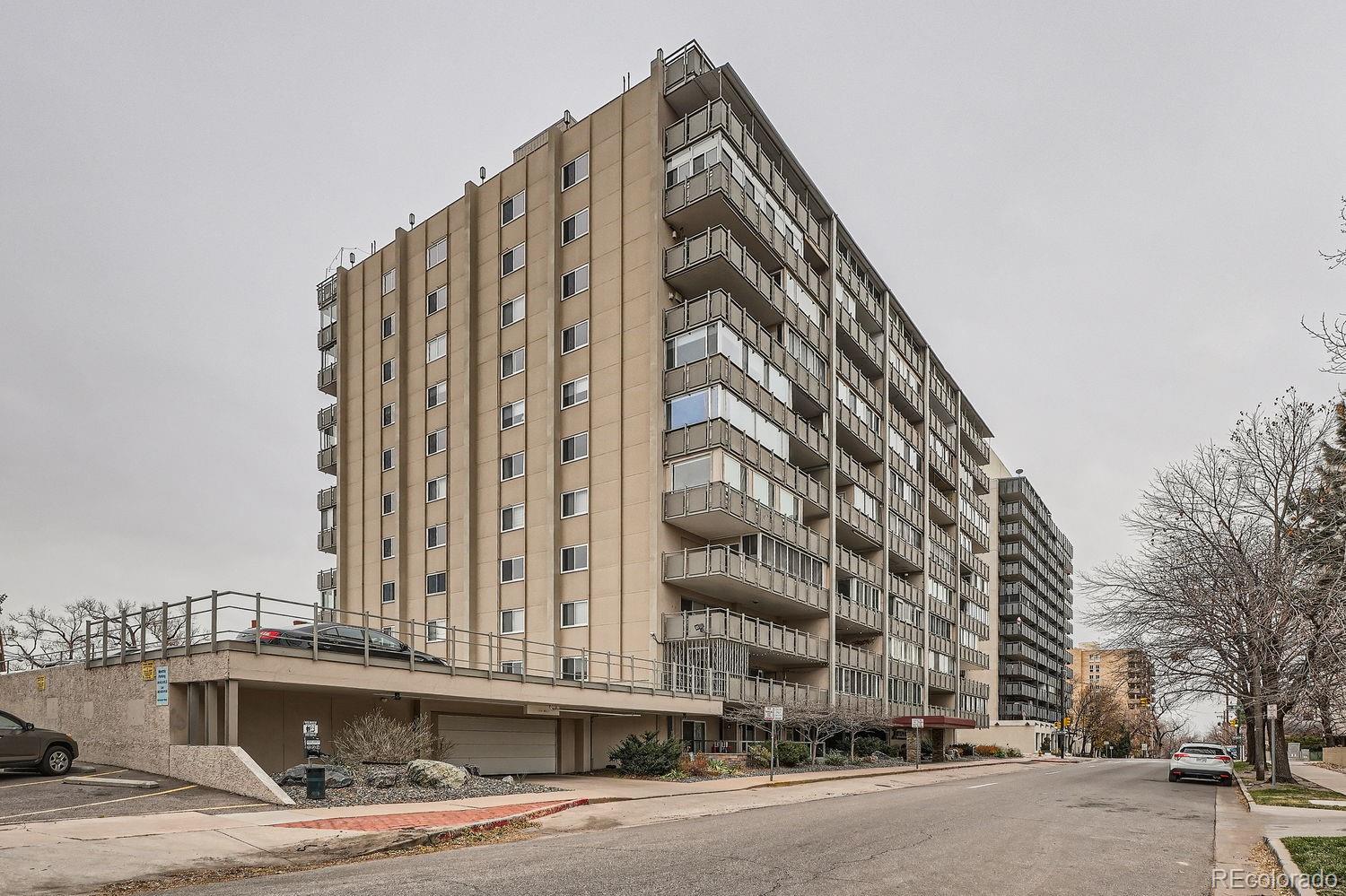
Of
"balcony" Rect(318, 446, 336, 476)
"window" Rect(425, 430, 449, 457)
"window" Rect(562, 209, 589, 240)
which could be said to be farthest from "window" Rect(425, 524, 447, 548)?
"window" Rect(562, 209, 589, 240)

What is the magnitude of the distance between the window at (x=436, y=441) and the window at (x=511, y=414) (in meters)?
4.13

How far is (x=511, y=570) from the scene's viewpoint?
4225cm

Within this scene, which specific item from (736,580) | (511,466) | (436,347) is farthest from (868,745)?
(436,347)

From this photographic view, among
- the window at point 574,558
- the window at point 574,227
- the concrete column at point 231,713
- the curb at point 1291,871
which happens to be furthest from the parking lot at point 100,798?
the window at point 574,227

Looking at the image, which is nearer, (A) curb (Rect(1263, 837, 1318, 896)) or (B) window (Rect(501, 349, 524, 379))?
(A) curb (Rect(1263, 837, 1318, 896))

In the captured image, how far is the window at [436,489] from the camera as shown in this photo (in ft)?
152

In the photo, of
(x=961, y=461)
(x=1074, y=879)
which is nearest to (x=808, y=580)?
(x=1074, y=879)

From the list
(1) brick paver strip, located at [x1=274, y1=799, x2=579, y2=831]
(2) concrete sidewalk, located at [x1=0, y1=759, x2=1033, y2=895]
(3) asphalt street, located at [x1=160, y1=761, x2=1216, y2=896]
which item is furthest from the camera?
(1) brick paver strip, located at [x1=274, y1=799, x2=579, y2=831]

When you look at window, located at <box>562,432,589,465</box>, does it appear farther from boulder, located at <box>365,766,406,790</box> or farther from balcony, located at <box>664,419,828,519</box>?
boulder, located at <box>365,766,406,790</box>

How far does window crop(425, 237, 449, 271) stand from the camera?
48406 millimetres

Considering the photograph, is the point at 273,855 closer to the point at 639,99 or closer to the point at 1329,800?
the point at 1329,800

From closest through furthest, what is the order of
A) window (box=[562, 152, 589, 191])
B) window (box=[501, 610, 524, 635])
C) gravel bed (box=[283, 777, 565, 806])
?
gravel bed (box=[283, 777, 565, 806]) < window (box=[501, 610, 524, 635]) < window (box=[562, 152, 589, 191])

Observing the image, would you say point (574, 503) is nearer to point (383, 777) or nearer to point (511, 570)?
point (511, 570)

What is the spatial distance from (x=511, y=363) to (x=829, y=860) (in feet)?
111
